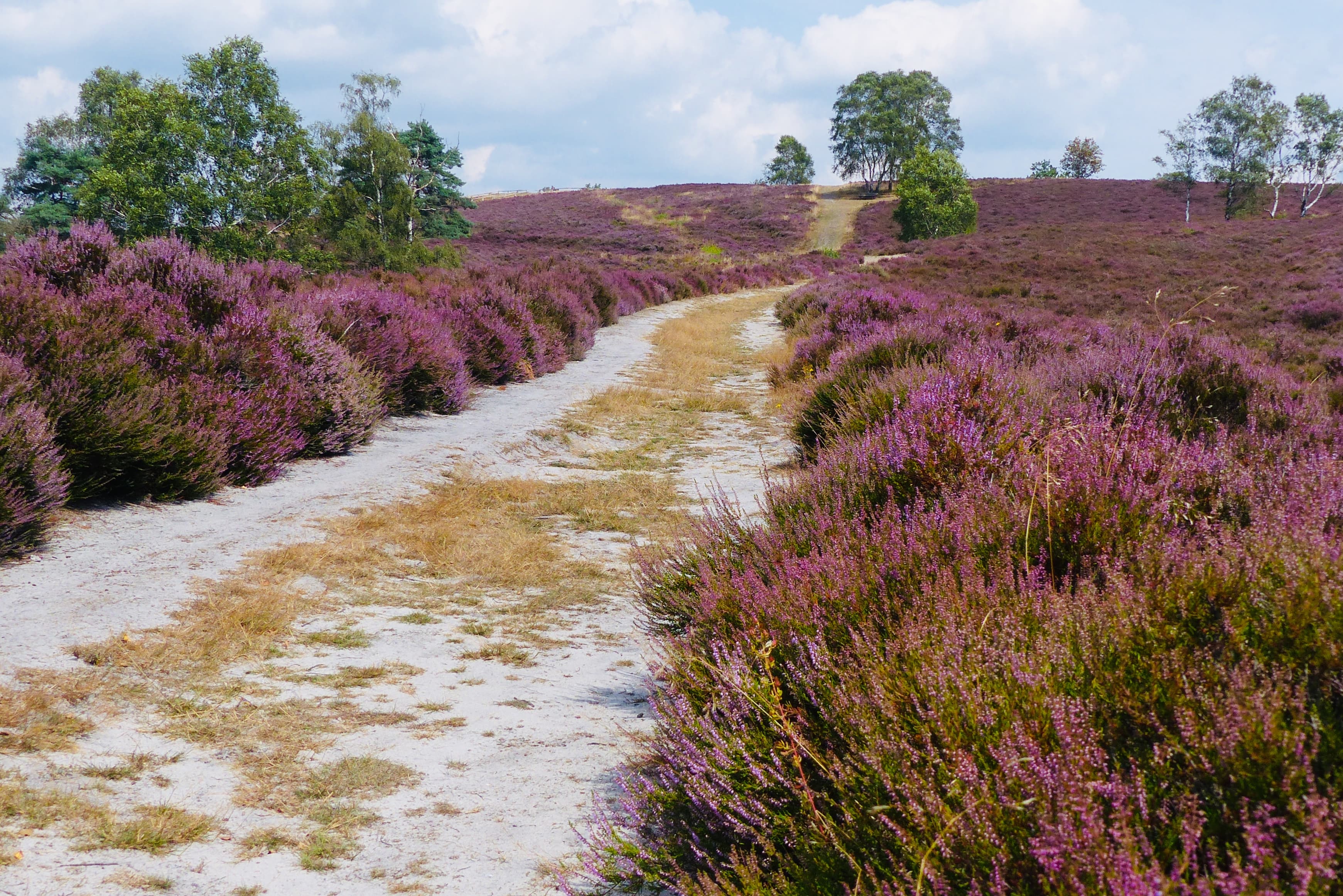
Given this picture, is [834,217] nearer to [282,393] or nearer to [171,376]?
[282,393]

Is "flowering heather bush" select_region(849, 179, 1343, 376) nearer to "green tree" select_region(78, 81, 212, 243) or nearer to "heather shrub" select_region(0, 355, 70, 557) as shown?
"heather shrub" select_region(0, 355, 70, 557)

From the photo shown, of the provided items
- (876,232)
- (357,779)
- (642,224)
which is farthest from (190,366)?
(642,224)

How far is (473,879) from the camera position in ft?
6.86

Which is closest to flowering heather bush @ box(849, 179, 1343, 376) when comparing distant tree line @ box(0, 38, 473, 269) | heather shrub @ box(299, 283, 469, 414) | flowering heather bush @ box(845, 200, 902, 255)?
flowering heather bush @ box(845, 200, 902, 255)

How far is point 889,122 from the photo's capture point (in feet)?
261

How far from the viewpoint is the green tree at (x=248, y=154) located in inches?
1330

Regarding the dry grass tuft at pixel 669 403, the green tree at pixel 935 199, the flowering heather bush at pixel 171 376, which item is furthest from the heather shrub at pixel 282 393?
the green tree at pixel 935 199

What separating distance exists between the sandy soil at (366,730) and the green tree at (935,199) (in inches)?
2113

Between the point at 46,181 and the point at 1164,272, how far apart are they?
61.9 metres

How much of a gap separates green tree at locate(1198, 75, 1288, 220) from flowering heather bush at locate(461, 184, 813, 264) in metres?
32.6

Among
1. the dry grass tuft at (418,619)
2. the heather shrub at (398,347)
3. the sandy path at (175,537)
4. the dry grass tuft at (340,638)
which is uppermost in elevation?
the heather shrub at (398,347)

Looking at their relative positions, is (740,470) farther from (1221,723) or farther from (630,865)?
(1221,723)

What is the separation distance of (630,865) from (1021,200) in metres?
72.3

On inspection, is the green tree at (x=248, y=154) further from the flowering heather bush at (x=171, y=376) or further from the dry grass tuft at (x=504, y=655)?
the dry grass tuft at (x=504, y=655)
